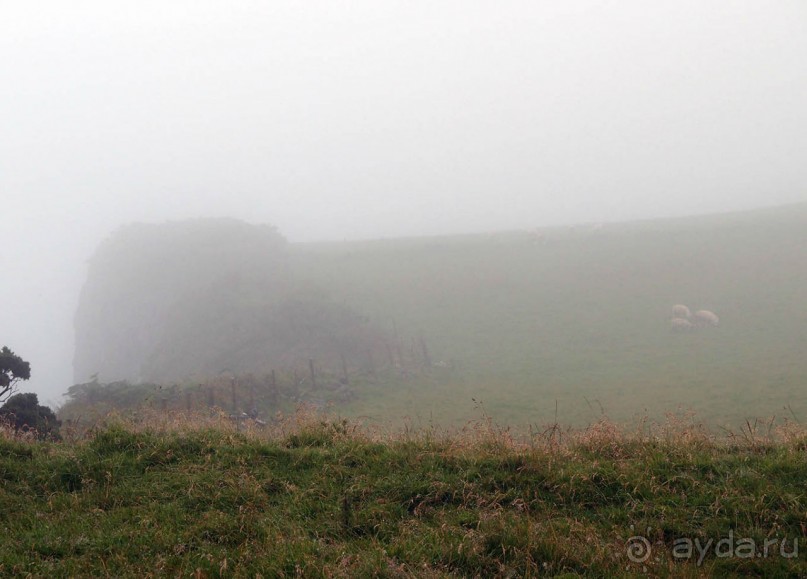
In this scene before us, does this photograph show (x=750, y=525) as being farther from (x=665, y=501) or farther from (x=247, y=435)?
(x=247, y=435)

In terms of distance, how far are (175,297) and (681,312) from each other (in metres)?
58.9

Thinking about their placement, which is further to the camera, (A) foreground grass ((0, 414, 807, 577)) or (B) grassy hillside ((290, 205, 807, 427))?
(B) grassy hillside ((290, 205, 807, 427))

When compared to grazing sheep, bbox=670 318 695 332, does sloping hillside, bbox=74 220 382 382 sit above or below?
above

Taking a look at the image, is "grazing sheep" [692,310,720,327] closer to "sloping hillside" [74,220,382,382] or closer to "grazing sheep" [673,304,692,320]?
"grazing sheep" [673,304,692,320]

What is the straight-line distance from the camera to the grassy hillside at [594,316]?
2503cm

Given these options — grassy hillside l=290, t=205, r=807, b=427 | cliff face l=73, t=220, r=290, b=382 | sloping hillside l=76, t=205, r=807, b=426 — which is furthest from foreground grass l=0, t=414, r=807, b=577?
cliff face l=73, t=220, r=290, b=382

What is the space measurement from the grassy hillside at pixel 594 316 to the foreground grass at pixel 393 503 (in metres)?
8.47

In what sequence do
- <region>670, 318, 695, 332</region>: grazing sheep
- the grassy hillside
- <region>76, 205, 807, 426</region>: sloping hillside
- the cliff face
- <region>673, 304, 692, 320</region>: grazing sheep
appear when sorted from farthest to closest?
1. the cliff face
2. <region>673, 304, 692, 320</region>: grazing sheep
3. <region>670, 318, 695, 332</region>: grazing sheep
4. <region>76, 205, 807, 426</region>: sloping hillside
5. the grassy hillside

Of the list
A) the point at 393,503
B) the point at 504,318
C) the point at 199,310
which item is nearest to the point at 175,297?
the point at 199,310

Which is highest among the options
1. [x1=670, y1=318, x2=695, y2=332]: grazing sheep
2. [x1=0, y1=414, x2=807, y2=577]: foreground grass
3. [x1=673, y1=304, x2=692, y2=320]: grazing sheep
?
[x1=0, y1=414, x2=807, y2=577]: foreground grass

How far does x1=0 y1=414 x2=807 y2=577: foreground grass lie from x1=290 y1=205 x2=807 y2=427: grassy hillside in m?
8.47

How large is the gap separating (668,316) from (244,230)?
66.3 metres

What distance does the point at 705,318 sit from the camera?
36.3 metres

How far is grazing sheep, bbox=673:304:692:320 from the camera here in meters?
37.5
